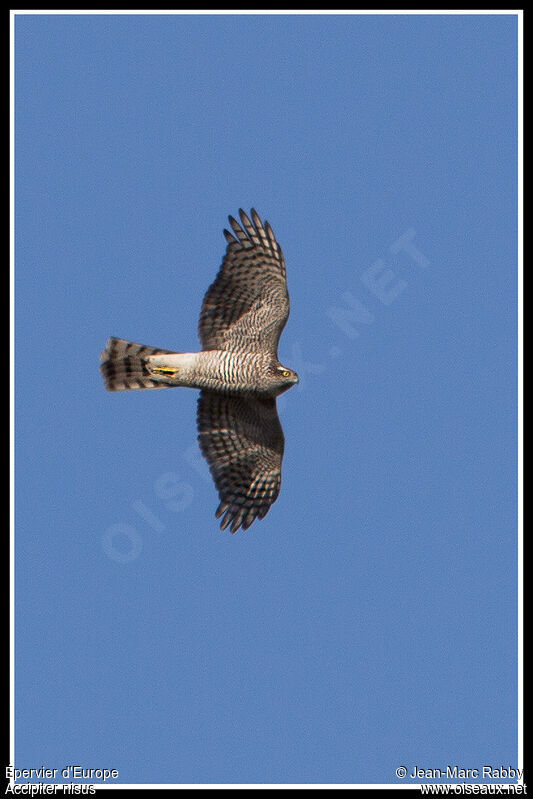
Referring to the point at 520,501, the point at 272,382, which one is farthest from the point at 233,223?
the point at 520,501

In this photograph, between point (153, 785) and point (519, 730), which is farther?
point (519, 730)

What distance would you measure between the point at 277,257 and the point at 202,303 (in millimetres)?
934

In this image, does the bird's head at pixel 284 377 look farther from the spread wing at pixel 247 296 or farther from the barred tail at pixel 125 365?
the barred tail at pixel 125 365

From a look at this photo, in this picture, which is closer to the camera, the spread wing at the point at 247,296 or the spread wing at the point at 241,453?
the spread wing at the point at 247,296

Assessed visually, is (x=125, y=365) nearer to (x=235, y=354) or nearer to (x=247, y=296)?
(x=235, y=354)

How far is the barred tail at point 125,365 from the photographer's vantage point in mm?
12297

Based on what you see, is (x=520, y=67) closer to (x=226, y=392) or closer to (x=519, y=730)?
(x=226, y=392)

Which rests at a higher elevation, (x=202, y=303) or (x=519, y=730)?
(x=202, y=303)

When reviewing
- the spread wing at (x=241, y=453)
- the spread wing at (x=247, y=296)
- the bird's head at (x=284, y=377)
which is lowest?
the spread wing at (x=241, y=453)

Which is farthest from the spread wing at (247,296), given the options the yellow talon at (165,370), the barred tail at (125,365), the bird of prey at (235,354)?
the barred tail at (125,365)

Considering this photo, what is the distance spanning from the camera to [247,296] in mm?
12016

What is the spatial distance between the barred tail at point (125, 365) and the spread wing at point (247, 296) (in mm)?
699

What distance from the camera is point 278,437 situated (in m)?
12.7

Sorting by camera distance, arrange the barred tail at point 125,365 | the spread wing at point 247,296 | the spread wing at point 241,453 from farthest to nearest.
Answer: the spread wing at point 241,453
the barred tail at point 125,365
the spread wing at point 247,296
